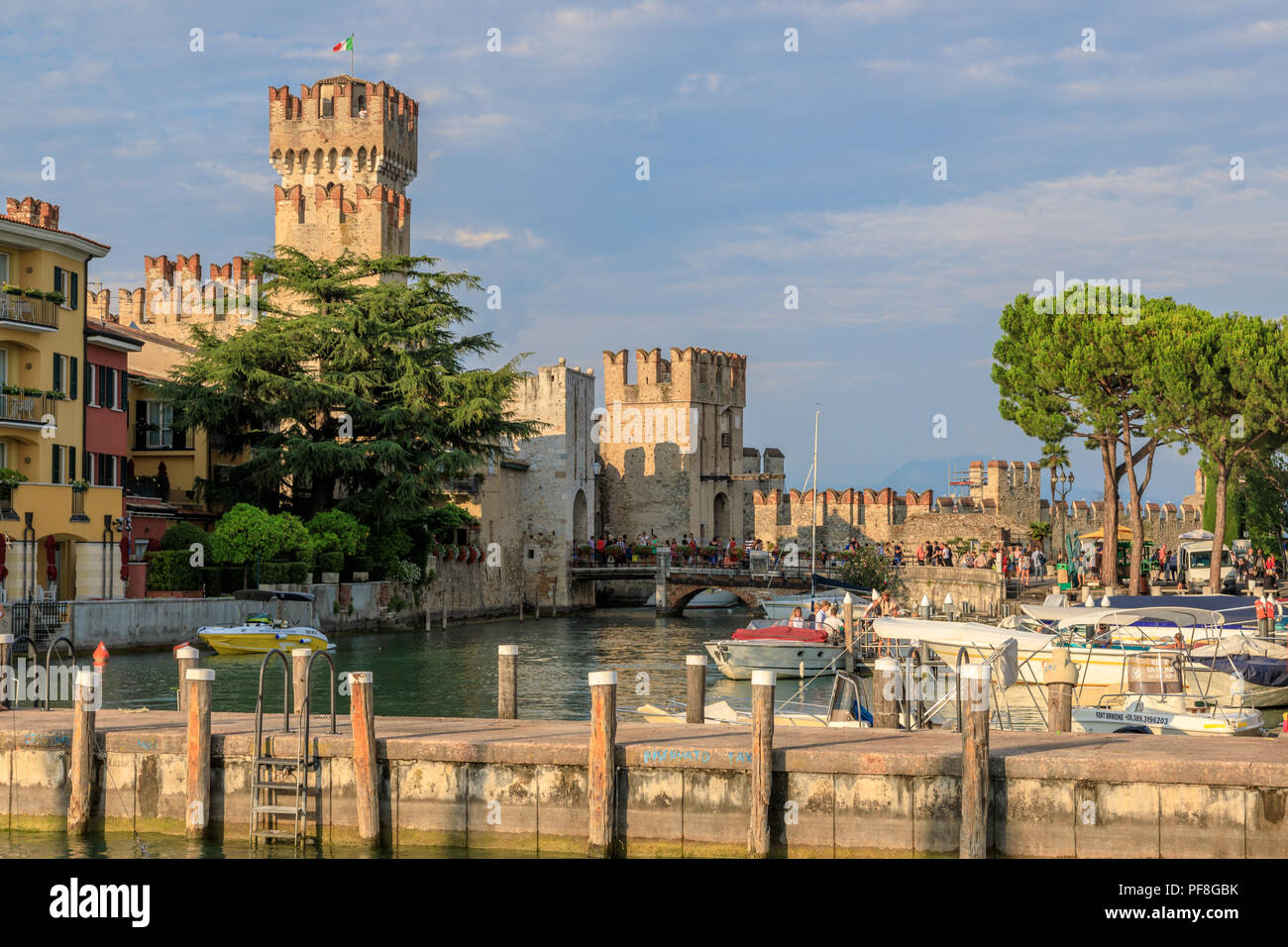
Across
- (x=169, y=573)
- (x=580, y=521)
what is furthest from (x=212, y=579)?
(x=580, y=521)

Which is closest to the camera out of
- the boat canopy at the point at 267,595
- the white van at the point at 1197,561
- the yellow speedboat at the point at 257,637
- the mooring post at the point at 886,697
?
the mooring post at the point at 886,697

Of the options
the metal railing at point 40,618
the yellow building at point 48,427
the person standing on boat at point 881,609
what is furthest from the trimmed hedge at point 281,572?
the person standing on boat at point 881,609

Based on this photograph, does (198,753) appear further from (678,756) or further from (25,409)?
(25,409)

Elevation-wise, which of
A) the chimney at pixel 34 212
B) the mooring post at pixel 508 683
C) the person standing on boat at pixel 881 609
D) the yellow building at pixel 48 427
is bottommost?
the person standing on boat at pixel 881 609

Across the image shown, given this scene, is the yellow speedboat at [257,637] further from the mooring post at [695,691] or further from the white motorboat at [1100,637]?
the mooring post at [695,691]

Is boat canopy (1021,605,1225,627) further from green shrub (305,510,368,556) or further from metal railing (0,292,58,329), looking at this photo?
metal railing (0,292,58,329)

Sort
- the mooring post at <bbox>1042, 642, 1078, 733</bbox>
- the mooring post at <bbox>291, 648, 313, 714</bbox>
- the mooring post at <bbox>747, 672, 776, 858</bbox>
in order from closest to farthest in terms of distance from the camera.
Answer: the mooring post at <bbox>747, 672, 776, 858</bbox> → the mooring post at <bbox>291, 648, 313, 714</bbox> → the mooring post at <bbox>1042, 642, 1078, 733</bbox>

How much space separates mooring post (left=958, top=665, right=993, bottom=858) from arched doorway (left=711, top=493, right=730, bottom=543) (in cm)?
6518

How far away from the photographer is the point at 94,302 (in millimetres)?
65188

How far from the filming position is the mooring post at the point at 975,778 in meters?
13.4

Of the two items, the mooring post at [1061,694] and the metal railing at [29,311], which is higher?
the metal railing at [29,311]

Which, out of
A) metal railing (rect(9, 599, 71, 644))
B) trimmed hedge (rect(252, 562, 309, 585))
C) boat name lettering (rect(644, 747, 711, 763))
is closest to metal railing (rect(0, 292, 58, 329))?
→ metal railing (rect(9, 599, 71, 644))

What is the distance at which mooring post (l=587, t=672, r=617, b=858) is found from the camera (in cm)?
1395

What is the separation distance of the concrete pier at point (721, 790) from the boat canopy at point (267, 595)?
2401 centimetres
